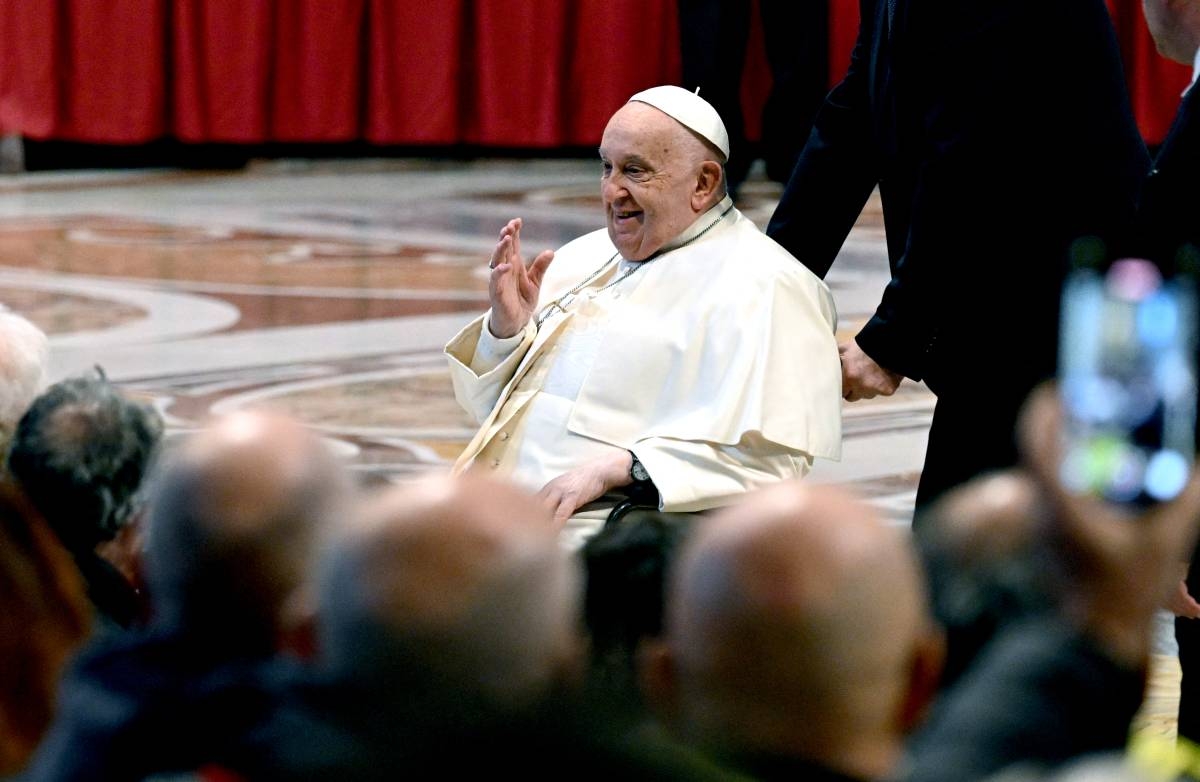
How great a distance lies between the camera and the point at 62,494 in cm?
226

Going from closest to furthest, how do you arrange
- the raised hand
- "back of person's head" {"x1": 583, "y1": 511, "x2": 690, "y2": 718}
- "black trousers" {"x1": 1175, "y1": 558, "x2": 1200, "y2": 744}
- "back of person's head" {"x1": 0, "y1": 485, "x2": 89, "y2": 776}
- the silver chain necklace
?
the raised hand → "back of person's head" {"x1": 0, "y1": 485, "x2": 89, "y2": 776} → "back of person's head" {"x1": 583, "y1": 511, "x2": 690, "y2": 718} → "black trousers" {"x1": 1175, "y1": 558, "x2": 1200, "y2": 744} → the silver chain necklace

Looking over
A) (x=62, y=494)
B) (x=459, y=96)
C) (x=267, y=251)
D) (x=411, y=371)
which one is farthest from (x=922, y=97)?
(x=459, y=96)

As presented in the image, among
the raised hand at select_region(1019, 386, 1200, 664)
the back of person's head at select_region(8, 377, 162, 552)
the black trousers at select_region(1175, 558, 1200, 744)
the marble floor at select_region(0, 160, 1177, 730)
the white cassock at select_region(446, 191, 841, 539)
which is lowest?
the marble floor at select_region(0, 160, 1177, 730)

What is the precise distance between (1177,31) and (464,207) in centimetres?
695

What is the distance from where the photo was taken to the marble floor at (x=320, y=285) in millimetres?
5336

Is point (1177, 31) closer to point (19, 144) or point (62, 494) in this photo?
point (62, 494)

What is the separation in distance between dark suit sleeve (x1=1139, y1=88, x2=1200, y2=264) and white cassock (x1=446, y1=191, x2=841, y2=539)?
875mm

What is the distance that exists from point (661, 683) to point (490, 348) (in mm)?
2248

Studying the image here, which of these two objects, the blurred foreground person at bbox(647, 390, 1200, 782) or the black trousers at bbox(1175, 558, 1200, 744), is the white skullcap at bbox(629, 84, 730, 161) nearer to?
the black trousers at bbox(1175, 558, 1200, 744)

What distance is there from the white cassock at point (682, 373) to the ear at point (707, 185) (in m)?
0.02

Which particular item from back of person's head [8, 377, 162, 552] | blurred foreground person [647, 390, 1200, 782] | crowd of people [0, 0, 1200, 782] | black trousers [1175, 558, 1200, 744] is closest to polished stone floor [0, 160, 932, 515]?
black trousers [1175, 558, 1200, 744]

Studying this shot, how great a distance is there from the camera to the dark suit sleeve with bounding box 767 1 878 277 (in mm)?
3600

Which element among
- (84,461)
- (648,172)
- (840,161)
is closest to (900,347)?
(840,161)

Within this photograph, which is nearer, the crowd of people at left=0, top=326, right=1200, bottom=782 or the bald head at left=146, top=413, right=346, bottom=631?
the crowd of people at left=0, top=326, right=1200, bottom=782
